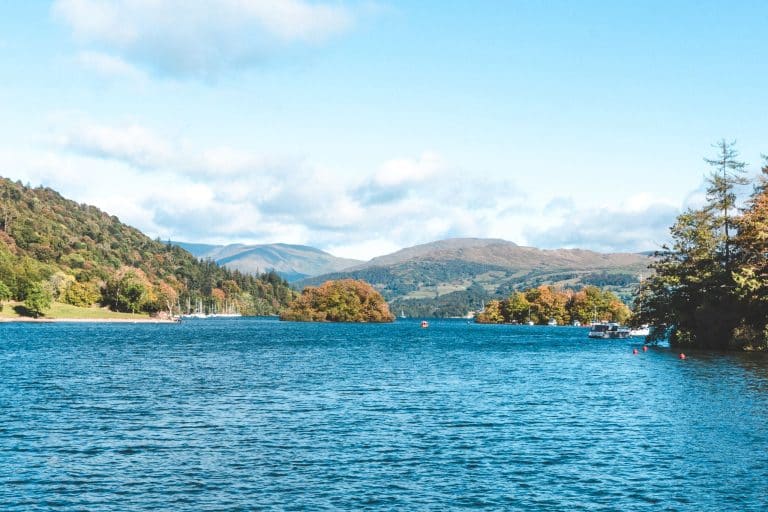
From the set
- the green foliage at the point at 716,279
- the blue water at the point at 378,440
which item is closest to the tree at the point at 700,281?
the green foliage at the point at 716,279

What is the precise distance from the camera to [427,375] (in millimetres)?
89750

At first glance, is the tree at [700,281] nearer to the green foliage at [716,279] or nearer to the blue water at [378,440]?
the green foliage at [716,279]

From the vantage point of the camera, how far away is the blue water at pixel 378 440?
33844 millimetres

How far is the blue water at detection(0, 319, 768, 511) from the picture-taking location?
111 feet

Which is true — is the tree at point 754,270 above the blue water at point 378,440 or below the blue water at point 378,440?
above

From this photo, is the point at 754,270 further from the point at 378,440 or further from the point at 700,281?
the point at 378,440

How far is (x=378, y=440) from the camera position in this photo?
153 feet

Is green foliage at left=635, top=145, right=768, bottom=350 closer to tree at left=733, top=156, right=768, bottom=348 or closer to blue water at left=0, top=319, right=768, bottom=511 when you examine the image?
tree at left=733, top=156, right=768, bottom=348

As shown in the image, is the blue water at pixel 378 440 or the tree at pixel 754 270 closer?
the blue water at pixel 378 440

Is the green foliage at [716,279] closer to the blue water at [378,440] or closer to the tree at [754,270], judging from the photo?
the tree at [754,270]

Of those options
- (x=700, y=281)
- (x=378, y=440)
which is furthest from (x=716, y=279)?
(x=378, y=440)

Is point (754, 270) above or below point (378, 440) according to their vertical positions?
above

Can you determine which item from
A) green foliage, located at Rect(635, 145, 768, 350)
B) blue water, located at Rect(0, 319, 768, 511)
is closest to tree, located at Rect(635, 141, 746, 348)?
green foliage, located at Rect(635, 145, 768, 350)

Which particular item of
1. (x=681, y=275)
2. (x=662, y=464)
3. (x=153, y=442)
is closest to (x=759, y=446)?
(x=662, y=464)
